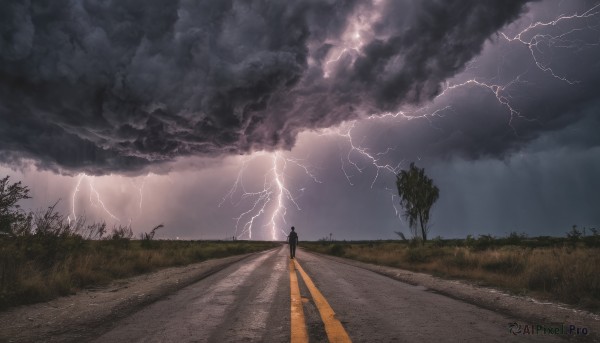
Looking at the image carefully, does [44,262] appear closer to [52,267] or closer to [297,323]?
[52,267]

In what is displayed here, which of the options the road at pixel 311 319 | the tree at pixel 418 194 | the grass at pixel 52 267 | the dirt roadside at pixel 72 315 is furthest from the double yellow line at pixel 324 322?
the tree at pixel 418 194

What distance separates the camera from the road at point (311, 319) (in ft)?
11.2

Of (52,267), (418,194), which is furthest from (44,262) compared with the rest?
(418,194)

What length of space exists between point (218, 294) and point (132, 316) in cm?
186

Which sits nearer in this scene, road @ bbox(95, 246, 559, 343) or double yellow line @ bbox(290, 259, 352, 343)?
double yellow line @ bbox(290, 259, 352, 343)

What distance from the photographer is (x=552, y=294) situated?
21.3 feet

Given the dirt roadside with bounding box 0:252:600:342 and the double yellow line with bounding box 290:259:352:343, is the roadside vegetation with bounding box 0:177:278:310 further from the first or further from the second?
the double yellow line with bounding box 290:259:352:343

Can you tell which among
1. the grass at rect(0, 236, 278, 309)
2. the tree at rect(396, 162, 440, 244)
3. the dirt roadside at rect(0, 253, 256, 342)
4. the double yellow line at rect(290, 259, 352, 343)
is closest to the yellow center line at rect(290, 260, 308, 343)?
the double yellow line at rect(290, 259, 352, 343)

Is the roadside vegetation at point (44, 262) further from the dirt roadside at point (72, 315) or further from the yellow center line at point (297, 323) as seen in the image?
the yellow center line at point (297, 323)

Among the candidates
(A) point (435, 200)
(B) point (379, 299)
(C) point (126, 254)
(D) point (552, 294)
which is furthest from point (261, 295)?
(A) point (435, 200)

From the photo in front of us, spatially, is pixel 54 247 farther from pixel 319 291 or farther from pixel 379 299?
pixel 379 299

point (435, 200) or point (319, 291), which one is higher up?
point (435, 200)

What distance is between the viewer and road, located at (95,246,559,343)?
341 centimetres

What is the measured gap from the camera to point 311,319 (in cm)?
415
